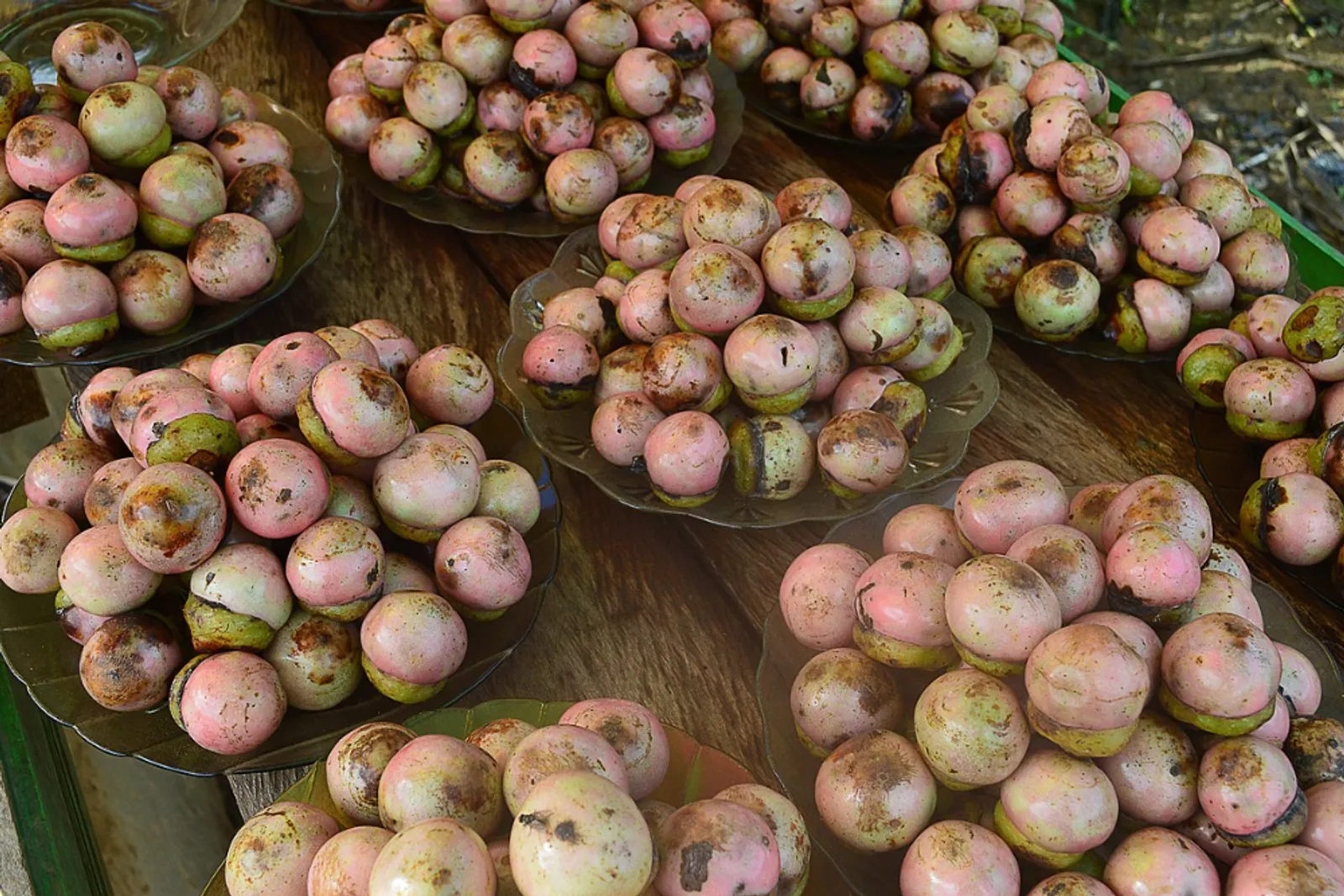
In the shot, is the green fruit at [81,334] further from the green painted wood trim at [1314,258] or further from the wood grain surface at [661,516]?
the green painted wood trim at [1314,258]

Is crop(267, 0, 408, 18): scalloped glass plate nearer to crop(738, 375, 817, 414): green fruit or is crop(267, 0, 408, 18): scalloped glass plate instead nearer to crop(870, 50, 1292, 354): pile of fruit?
crop(870, 50, 1292, 354): pile of fruit

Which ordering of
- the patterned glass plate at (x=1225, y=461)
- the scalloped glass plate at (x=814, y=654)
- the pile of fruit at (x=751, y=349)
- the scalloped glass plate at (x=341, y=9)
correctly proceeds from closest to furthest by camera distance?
the scalloped glass plate at (x=814, y=654) → the pile of fruit at (x=751, y=349) → the patterned glass plate at (x=1225, y=461) → the scalloped glass plate at (x=341, y=9)

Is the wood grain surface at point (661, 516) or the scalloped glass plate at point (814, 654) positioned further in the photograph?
the wood grain surface at point (661, 516)

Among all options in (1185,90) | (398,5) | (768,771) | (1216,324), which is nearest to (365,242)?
(398,5)

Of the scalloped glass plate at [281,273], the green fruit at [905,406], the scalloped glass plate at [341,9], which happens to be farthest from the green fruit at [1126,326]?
the scalloped glass plate at [341,9]

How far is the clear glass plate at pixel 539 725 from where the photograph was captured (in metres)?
0.91

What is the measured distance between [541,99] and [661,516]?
2.23 ft

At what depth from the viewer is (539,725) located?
99cm

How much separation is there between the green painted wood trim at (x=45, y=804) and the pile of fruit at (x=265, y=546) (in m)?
0.45

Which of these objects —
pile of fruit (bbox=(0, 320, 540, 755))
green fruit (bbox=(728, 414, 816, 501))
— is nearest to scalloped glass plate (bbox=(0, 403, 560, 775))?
pile of fruit (bbox=(0, 320, 540, 755))

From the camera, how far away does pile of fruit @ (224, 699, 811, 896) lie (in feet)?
2.23

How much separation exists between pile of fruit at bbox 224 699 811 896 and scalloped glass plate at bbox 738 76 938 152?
4.39ft

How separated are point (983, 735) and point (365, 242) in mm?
1387

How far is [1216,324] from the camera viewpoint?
5.10 ft
